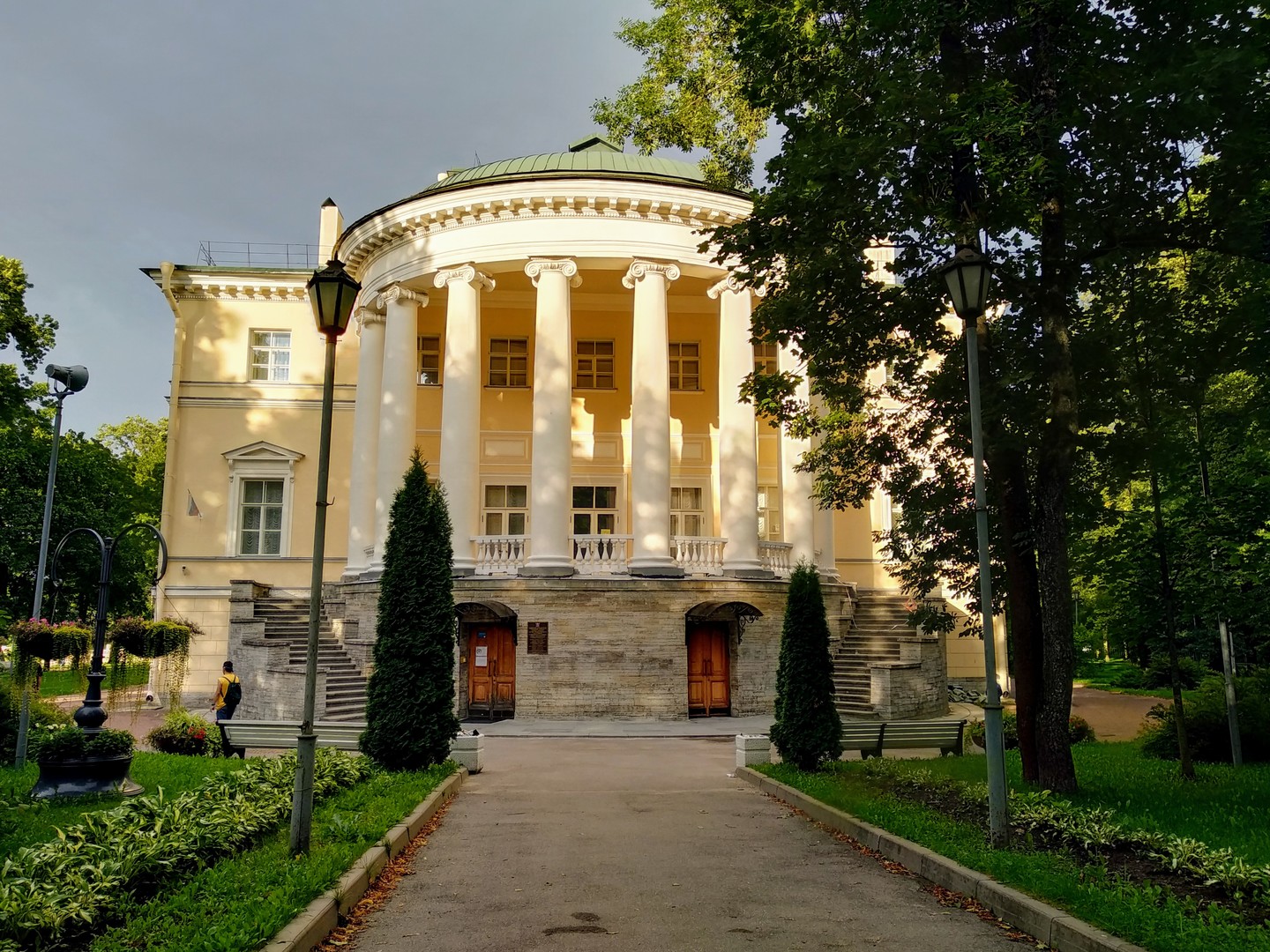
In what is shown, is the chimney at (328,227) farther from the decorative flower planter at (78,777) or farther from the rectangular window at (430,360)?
the decorative flower planter at (78,777)

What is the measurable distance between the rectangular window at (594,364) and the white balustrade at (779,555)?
26.6 ft

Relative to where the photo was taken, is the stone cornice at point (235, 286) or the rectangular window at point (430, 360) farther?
the stone cornice at point (235, 286)

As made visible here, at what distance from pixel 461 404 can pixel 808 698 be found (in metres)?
14.5

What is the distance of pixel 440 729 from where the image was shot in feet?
43.3

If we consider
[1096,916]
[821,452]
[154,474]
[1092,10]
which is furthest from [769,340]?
[154,474]

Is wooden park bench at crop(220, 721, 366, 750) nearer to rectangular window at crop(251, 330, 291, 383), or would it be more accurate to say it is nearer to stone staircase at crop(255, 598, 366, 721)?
stone staircase at crop(255, 598, 366, 721)

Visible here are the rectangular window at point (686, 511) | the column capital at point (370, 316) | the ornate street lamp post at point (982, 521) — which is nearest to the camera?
the ornate street lamp post at point (982, 521)

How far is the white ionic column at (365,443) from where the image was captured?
27.2 meters

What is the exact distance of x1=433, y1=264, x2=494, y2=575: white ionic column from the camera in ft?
80.4

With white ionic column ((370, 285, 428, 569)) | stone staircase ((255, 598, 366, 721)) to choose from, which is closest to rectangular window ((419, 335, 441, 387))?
white ionic column ((370, 285, 428, 569))

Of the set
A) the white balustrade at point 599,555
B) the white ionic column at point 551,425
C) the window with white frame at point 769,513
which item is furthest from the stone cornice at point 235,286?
the window with white frame at point 769,513

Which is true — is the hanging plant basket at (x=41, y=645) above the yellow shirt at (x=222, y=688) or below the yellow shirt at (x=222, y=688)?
above

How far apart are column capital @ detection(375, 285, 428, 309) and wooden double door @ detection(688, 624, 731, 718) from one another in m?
12.1

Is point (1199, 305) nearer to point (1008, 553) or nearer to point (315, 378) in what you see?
point (1008, 553)
